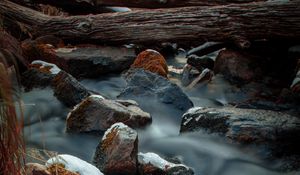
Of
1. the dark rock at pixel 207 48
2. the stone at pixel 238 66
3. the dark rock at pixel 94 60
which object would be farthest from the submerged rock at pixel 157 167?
the dark rock at pixel 207 48

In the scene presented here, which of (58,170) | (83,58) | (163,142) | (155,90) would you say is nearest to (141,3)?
(83,58)

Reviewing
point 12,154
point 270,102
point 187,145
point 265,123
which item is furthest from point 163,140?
point 12,154

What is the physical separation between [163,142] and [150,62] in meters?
2.09

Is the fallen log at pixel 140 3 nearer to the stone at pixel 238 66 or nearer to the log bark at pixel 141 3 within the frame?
the log bark at pixel 141 3

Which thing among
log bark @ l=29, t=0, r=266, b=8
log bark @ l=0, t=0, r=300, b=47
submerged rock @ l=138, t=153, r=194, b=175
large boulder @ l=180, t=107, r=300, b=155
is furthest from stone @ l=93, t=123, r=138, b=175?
Result: log bark @ l=29, t=0, r=266, b=8

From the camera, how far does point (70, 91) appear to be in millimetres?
4867

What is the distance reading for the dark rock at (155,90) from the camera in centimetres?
510

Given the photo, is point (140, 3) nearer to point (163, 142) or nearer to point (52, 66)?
point (52, 66)

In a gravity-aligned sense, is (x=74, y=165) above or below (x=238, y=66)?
above

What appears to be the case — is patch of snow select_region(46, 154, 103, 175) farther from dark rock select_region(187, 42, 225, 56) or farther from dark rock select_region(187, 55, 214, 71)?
dark rock select_region(187, 42, 225, 56)

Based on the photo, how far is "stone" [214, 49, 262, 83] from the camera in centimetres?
618

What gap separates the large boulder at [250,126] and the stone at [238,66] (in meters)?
2.05

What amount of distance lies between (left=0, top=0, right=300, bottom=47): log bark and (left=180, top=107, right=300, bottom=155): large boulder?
1.92 meters

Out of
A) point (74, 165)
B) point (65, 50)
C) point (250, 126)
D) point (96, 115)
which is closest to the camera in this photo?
point (74, 165)
